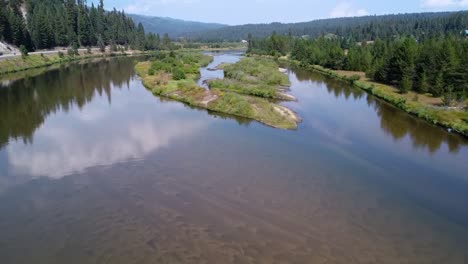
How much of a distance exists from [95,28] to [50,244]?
135m

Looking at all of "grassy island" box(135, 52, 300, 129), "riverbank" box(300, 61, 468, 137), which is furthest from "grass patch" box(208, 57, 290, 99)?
"riverbank" box(300, 61, 468, 137)

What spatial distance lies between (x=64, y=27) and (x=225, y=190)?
11152 centimetres

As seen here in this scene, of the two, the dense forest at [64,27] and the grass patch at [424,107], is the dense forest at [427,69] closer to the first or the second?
the grass patch at [424,107]

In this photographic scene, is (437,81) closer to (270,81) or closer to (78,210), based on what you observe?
(270,81)

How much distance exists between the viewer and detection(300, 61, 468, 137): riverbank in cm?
3841

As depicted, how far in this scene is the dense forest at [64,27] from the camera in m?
92.8

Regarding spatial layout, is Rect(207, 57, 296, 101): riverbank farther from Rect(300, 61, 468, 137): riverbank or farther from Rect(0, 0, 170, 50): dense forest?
Rect(0, 0, 170, 50): dense forest

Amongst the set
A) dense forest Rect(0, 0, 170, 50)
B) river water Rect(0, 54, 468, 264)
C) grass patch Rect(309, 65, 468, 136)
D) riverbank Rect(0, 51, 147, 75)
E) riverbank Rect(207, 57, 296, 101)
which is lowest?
river water Rect(0, 54, 468, 264)

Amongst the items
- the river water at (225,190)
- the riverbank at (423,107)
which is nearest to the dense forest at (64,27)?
the river water at (225,190)

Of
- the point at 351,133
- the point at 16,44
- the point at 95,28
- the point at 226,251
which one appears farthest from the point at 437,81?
the point at 95,28

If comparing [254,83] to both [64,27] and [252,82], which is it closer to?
[252,82]

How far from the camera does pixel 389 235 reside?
18.8 meters

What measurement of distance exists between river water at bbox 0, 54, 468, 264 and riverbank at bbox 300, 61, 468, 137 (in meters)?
1.61

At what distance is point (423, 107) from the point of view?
44.0m
